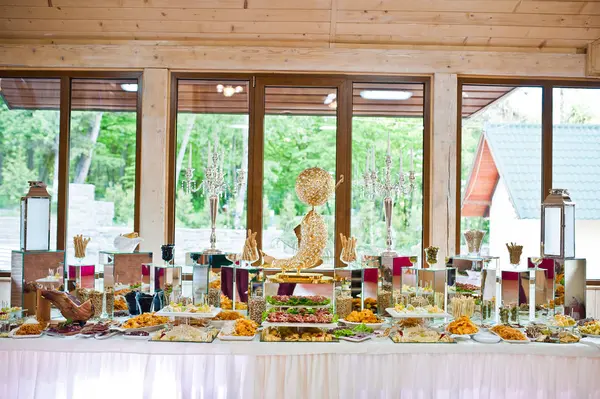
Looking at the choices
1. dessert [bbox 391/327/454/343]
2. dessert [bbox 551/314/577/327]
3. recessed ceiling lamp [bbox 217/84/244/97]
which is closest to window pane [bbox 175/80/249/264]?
recessed ceiling lamp [bbox 217/84/244/97]

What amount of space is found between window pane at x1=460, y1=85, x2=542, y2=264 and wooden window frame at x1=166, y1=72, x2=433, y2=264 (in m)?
0.45

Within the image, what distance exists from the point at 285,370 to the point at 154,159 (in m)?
2.90

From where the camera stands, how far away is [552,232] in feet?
13.4

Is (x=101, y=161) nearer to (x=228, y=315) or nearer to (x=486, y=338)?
(x=228, y=315)

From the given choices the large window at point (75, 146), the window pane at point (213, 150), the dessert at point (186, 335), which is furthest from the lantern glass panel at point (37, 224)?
the window pane at point (213, 150)

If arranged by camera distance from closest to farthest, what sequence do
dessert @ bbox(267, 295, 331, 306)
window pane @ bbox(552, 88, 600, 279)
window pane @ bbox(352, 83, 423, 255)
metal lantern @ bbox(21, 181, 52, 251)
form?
dessert @ bbox(267, 295, 331, 306) → metal lantern @ bbox(21, 181, 52, 251) → window pane @ bbox(352, 83, 423, 255) → window pane @ bbox(552, 88, 600, 279)

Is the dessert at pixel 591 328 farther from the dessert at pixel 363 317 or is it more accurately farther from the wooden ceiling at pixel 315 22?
the wooden ceiling at pixel 315 22

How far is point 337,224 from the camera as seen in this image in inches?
217

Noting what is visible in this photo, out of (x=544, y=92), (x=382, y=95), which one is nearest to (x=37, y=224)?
(x=382, y=95)

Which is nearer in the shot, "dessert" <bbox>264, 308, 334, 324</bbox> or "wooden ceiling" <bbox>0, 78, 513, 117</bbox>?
"dessert" <bbox>264, 308, 334, 324</bbox>

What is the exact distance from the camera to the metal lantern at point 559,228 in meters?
4.03

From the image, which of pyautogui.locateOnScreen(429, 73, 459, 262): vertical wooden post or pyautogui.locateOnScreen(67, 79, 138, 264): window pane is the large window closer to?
pyautogui.locateOnScreen(67, 79, 138, 264): window pane

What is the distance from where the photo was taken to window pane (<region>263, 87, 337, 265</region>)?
5582 millimetres

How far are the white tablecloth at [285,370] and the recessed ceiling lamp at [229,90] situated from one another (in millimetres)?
2942
